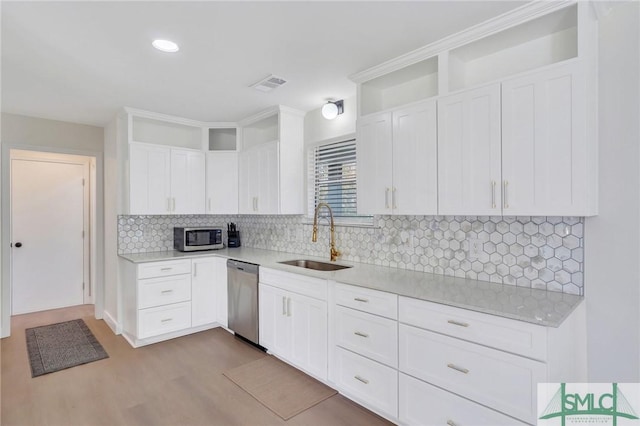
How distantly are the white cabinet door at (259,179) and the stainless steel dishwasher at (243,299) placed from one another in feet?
A: 2.35

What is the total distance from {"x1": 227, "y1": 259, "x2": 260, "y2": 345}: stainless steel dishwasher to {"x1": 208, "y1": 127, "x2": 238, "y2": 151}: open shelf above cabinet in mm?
1666

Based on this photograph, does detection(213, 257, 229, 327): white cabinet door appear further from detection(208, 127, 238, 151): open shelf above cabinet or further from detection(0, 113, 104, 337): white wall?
detection(0, 113, 104, 337): white wall

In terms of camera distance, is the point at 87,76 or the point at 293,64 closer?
the point at 293,64

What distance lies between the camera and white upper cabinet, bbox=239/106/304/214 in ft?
12.1

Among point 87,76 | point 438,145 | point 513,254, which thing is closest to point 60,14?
point 87,76

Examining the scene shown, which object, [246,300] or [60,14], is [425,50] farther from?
[246,300]

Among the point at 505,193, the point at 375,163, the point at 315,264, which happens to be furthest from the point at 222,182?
the point at 505,193

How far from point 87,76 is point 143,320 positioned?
2.39 metres

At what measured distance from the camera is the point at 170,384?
274cm

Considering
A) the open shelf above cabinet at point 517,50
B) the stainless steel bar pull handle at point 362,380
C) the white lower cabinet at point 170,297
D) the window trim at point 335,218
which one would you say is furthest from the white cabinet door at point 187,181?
the open shelf above cabinet at point 517,50

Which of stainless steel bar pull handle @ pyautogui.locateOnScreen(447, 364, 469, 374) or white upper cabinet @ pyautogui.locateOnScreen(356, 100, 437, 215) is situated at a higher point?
white upper cabinet @ pyautogui.locateOnScreen(356, 100, 437, 215)

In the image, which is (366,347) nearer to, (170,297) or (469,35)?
(469,35)

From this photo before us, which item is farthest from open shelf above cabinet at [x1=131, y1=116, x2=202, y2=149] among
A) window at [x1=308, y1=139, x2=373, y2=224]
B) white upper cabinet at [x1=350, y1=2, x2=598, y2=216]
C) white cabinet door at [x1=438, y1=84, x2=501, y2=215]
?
white cabinet door at [x1=438, y1=84, x2=501, y2=215]

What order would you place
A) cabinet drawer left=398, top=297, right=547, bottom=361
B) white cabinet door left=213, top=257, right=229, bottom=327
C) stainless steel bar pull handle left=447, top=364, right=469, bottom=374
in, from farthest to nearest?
white cabinet door left=213, top=257, right=229, bottom=327 < stainless steel bar pull handle left=447, top=364, right=469, bottom=374 < cabinet drawer left=398, top=297, right=547, bottom=361
